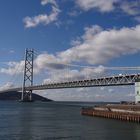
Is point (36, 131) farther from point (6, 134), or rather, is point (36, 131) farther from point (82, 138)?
point (82, 138)

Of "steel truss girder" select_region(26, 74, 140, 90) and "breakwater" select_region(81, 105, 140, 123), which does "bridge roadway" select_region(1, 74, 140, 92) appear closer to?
"steel truss girder" select_region(26, 74, 140, 90)

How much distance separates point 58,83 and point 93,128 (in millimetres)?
82073

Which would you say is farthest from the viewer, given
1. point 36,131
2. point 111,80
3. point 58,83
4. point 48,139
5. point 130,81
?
point 58,83

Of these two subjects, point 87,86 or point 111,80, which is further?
point 87,86

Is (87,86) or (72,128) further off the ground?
(87,86)

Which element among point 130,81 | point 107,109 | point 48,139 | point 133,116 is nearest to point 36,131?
point 48,139

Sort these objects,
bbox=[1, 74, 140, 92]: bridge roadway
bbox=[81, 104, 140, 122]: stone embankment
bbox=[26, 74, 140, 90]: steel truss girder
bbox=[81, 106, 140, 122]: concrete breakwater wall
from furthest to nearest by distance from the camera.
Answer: bbox=[1, 74, 140, 92]: bridge roadway
bbox=[26, 74, 140, 90]: steel truss girder
bbox=[81, 104, 140, 122]: stone embankment
bbox=[81, 106, 140, 122]: concrete breakwater wall

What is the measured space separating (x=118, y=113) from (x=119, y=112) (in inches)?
11.5

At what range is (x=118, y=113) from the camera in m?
72.3

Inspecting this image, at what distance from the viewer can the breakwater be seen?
66062 millimetres

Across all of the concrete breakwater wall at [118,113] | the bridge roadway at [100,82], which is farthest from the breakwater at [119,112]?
the bridge roadway at [100,82]

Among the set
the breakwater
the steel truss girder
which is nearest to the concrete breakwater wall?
the breakwater

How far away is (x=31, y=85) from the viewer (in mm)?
158875

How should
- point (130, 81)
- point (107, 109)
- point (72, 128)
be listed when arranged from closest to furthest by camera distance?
point (72, 128) → point (107, 109) → point (130, 81)
